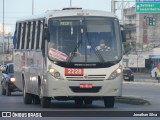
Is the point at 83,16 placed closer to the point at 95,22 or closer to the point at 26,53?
the point at 95,22

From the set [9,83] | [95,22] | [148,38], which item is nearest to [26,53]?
[95,22]

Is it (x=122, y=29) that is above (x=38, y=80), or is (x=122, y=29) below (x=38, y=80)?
above

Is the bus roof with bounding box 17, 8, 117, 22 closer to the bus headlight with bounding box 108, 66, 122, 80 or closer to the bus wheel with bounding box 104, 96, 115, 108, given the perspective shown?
the bus headlight with bounding box 108, 66, 122, 80

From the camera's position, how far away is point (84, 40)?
24.5 m

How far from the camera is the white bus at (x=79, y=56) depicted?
79.4ft

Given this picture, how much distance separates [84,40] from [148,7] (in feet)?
123

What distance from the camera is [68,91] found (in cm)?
2411

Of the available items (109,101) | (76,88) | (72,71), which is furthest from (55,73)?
(109,101)

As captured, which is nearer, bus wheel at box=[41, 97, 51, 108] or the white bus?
the white bus

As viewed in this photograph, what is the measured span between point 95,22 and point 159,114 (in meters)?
12.5

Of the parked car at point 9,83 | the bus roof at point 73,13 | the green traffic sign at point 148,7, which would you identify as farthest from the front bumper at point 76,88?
the green traffic sign at point 148,7

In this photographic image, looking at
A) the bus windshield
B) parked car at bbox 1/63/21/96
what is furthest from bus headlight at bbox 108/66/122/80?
parked car at bbox 1/63/21/96

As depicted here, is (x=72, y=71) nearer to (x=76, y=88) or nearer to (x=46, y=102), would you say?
(x=76, y=88)

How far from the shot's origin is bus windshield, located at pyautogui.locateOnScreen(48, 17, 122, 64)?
79.8 feet
